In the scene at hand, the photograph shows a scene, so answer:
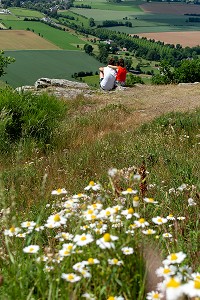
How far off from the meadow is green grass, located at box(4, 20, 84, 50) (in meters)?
74.5

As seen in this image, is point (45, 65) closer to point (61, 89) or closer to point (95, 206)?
point (61, 89)

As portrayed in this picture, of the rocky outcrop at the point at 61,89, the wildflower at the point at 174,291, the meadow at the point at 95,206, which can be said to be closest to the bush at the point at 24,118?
the meadow at the point at 95,206

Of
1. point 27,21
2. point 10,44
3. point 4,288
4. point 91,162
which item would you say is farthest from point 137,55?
point 4,288

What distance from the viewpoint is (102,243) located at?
2.34 meters

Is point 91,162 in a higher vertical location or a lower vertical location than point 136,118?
higher

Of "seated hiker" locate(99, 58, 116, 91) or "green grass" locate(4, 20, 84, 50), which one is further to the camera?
"green grass" locate(4, 20, 84, 50)

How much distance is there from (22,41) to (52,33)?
1288cm

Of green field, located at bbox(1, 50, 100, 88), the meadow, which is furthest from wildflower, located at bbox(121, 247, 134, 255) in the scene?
green field, located at bbox(1, 50, 100, 88)

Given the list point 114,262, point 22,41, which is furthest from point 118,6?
point 114,262

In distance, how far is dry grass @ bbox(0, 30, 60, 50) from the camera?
81.3m

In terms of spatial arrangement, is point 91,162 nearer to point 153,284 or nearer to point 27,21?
point 153,284

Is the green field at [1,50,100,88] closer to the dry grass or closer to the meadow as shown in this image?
the dry grass

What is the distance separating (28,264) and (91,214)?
0.46m

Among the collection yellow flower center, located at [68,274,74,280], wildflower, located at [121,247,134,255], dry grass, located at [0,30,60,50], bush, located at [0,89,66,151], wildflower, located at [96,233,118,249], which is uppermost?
wildflower, located at [96,233,118,249]
